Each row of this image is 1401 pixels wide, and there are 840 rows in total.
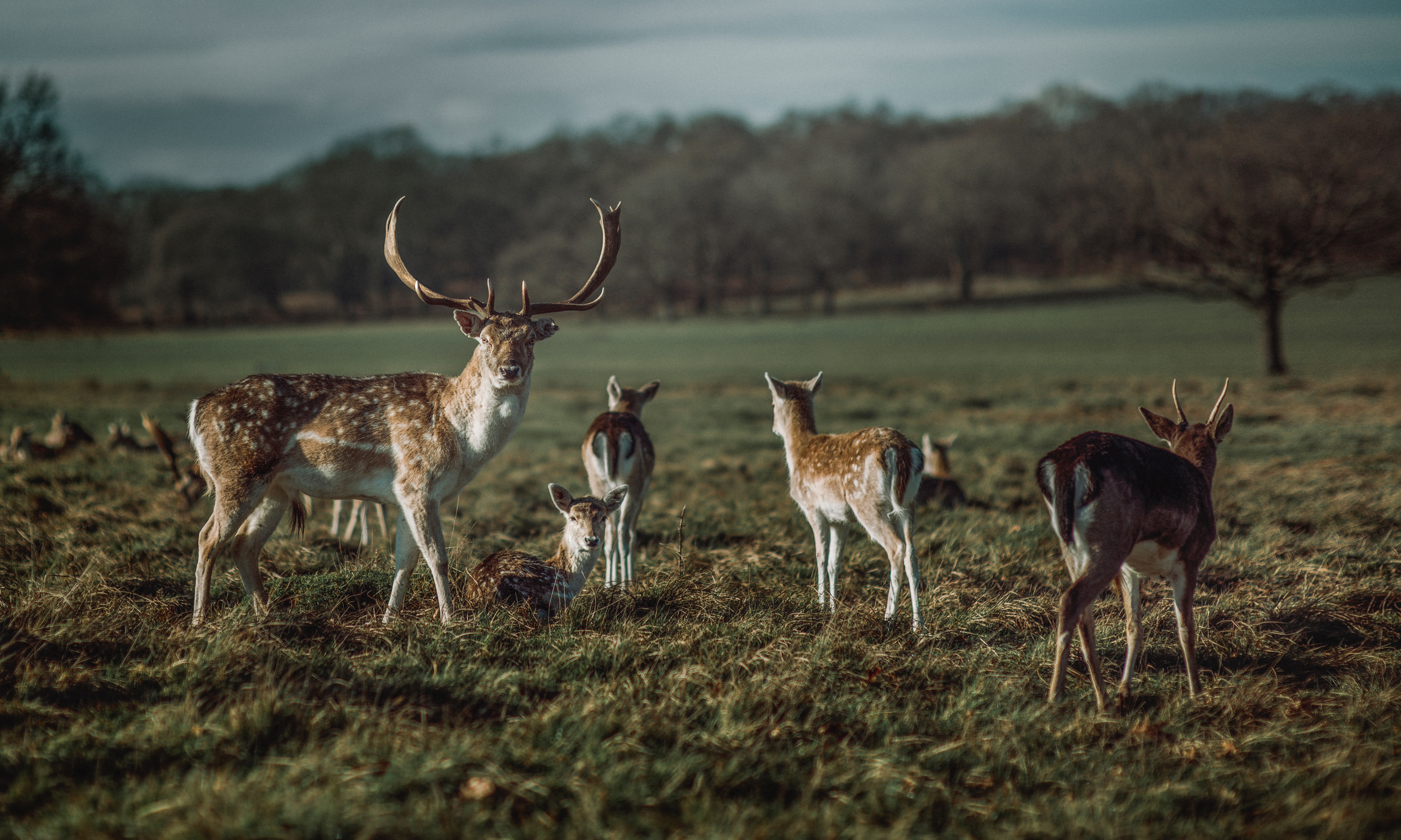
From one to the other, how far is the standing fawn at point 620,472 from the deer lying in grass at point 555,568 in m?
0.65

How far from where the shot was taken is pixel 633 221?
56.1 meters

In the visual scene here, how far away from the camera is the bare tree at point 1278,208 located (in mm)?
21625

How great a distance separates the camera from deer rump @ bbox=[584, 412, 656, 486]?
7.82m

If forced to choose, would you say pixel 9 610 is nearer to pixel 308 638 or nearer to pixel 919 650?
pixel 308 638

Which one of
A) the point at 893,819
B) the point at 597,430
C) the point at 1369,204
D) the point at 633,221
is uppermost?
the point at 633,221

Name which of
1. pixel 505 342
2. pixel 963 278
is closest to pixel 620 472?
pixel 505 342

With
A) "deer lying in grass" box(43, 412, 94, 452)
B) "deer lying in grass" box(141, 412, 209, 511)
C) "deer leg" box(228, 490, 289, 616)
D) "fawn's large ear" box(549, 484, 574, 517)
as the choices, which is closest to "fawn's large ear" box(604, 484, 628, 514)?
"fawn's large ear" box(549, 484, 574, 517)

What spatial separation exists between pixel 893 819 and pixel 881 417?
49.1 feet

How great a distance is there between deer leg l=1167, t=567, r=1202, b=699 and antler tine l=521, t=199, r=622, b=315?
4.14 meters

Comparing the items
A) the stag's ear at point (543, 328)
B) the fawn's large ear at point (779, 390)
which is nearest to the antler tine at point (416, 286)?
the stag's ear at point (543, 328)

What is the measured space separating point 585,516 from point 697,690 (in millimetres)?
1955

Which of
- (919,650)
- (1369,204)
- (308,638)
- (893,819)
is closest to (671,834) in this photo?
(893,819)

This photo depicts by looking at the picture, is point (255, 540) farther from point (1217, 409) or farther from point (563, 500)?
point (1217, 409)

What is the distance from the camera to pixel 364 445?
237 inches
